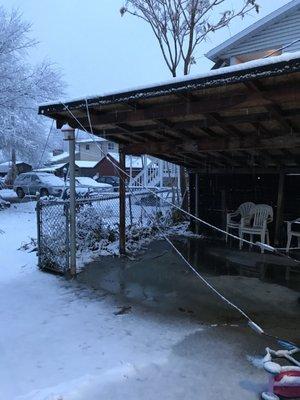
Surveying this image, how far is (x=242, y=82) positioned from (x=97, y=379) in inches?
112

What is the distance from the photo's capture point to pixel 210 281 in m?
5.36

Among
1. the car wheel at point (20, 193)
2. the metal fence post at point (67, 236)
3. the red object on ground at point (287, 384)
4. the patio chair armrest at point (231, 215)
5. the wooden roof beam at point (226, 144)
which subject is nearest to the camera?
the red object on ground at point (287, 384)

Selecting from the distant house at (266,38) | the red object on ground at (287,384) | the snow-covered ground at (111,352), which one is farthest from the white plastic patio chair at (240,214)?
the red object on ground at (287,384)

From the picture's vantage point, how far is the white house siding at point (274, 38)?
9617 millimetres

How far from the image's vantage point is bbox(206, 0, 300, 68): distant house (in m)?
9.55

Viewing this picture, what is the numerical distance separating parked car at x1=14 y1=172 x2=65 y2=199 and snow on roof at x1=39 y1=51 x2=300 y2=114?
56.5 feet

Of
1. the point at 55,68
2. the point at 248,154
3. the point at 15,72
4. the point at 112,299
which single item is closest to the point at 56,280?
the point at 112,299

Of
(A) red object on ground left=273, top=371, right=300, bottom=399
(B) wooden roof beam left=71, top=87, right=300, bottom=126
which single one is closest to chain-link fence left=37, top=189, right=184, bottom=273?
(B) wooden roof beam left=71, top=87, right=300, bottom=126

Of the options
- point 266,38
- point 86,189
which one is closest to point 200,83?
point 266,38

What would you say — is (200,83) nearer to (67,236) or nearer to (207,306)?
(207,306)

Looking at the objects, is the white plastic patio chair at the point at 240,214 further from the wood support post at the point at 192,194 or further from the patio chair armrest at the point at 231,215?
the wood support post at the point at 192,194

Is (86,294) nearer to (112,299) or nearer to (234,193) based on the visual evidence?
(112,299)

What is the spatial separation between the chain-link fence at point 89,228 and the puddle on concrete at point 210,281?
506 millimetres

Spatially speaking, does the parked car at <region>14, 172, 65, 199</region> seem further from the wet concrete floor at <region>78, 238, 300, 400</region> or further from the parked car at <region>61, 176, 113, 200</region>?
the wet concrete floor at <region>78, 238, 300, 400</region>
